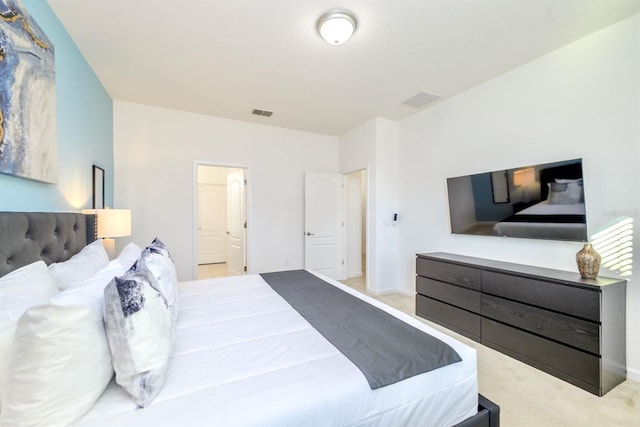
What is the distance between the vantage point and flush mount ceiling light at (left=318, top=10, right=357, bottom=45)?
198 centimetres

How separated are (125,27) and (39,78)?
34.3 inches

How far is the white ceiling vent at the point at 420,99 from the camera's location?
10.8ft

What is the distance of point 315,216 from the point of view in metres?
4.78

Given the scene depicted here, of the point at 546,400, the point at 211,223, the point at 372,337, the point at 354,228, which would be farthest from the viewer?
the point at 211,223

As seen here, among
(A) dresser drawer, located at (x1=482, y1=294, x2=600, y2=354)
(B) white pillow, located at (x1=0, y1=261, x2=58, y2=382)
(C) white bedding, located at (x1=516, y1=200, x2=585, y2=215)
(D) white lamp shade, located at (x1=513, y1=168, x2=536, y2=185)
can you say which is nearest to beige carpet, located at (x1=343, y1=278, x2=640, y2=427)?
(A) dresser drawer, located at (x1=482, y1=294, x2=600, y2=354)

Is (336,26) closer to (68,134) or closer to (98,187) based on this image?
(68,134)

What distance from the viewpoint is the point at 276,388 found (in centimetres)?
98

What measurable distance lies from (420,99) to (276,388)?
3.53m

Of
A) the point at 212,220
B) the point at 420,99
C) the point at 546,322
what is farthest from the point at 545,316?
the point at 212,220

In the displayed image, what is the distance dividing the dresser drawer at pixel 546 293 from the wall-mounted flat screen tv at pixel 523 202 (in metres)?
0.52

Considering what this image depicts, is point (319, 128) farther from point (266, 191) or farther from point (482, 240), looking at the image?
point (482, 240)

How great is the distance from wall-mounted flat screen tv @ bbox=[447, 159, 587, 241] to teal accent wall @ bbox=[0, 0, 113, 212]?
3782 millimetres

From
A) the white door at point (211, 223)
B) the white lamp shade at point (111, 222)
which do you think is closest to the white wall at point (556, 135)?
the white lamp shade at point (111, 222)

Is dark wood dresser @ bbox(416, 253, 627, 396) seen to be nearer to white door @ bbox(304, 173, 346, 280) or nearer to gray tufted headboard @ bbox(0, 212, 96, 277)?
white door @ bbox(304, 173, 346, 280)
